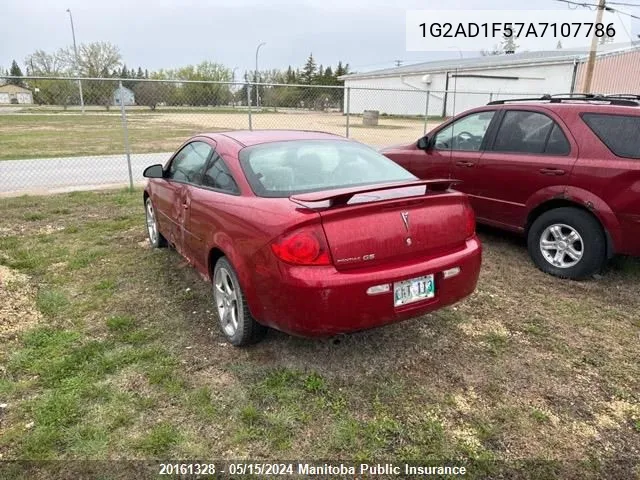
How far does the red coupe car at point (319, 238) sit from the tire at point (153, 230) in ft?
5.32

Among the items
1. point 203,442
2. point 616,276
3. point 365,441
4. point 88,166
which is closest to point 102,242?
point 203,442

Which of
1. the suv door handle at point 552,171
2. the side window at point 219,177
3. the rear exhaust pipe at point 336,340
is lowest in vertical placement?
the rear exhaust pipe at point 336,340

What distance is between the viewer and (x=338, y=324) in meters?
2.73

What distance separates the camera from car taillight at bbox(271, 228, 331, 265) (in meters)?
2.68

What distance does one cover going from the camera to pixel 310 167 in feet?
11.4

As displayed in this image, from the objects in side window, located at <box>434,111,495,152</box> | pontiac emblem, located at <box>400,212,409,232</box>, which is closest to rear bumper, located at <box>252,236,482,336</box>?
pontiac emblem, located at <box>400,212,409,232</box>

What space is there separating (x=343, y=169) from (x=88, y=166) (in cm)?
1037

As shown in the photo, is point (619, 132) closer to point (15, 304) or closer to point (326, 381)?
point (326, 381)

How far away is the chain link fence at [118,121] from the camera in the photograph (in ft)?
A: 33.5

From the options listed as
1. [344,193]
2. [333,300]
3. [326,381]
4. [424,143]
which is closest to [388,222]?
[344,193]

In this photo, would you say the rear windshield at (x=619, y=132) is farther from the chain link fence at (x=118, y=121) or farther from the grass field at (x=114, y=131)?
the grass field at (x=114, y=131)

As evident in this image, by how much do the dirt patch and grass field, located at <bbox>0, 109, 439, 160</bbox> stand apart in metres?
10.6

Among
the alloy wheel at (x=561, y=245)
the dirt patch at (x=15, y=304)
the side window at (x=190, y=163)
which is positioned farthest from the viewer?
the alloy wheel at (x=561, y=245)

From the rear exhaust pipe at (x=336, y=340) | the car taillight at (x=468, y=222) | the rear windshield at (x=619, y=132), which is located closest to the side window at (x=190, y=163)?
the rear exhaust pipe at (x=336, y=340)
